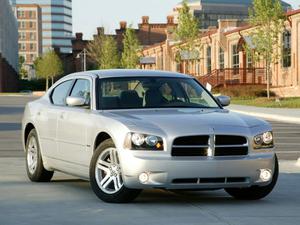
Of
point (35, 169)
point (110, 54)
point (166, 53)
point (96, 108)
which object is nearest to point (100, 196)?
point (96, 108)

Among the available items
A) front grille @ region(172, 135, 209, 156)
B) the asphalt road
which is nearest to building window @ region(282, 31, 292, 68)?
the asphalt road

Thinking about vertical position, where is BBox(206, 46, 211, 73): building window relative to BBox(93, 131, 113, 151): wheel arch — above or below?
above

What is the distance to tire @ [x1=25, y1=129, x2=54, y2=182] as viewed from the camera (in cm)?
1126

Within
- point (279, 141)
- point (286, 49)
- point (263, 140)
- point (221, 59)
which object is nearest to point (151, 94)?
point (263, 140)

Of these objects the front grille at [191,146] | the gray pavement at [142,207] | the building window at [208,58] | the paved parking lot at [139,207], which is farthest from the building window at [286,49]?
the front grille at [191,146]

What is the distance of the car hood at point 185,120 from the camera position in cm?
891

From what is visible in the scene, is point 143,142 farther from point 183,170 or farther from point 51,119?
point 51,119

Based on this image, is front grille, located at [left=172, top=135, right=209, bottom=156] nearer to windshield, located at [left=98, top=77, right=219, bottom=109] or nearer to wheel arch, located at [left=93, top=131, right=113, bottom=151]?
wheel arch, located at [left=93, top=131, right=113, bottom=151]

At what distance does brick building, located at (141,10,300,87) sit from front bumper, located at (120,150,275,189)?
44.5 m

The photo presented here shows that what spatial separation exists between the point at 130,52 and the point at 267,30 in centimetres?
4069

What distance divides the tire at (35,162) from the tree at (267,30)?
131 feet

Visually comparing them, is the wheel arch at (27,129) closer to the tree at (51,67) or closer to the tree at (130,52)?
the tree at (130,52)

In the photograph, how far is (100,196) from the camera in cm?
927

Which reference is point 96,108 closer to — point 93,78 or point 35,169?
point 93,78
